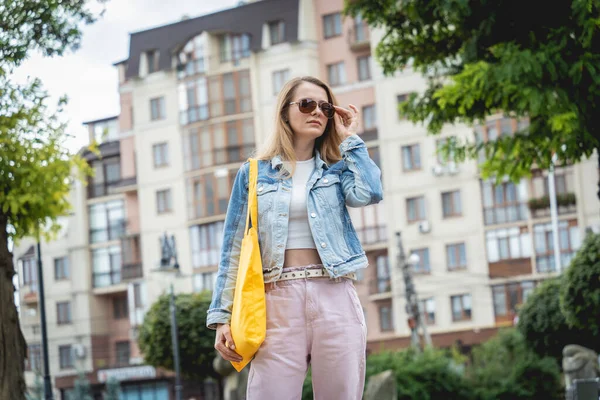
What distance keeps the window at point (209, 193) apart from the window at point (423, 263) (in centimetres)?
1028

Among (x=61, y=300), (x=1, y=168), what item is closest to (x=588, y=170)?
(x=61, y=300)

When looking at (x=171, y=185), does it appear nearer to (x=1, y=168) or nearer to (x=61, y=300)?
(x=61, y=300)

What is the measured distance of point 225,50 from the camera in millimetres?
61812

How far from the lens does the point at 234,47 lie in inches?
2422

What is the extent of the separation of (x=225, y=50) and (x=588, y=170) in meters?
19.9

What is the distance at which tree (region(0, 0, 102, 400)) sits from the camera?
1155cm

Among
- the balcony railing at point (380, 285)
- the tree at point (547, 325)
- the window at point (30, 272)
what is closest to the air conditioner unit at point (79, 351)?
the window at point (30, 272)

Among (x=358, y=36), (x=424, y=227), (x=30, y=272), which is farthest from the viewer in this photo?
(x=30, y=272)

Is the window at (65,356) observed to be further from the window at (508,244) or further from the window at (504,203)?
the window at (504,203)

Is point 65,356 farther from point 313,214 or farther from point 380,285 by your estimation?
point 313,214

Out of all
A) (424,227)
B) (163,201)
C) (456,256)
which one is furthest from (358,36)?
(163,201)

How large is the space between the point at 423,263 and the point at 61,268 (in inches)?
907

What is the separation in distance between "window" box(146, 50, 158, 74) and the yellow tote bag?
59.9 m

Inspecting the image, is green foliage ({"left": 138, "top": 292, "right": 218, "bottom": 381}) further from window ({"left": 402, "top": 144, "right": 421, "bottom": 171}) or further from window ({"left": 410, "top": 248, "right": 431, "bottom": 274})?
window ({"left": 402, "top": 144, "right": 421, "bottom": 171})
